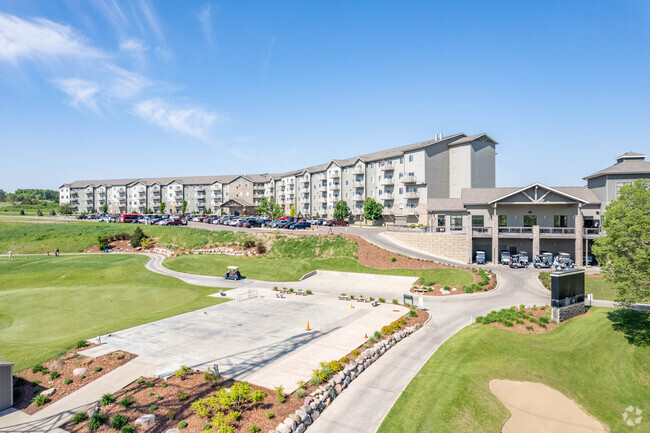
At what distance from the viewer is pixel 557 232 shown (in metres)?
42.5

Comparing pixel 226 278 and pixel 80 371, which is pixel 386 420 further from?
pixel 226 278

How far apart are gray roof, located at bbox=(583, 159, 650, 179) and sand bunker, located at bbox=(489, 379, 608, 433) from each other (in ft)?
134

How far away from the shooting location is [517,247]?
4544cm

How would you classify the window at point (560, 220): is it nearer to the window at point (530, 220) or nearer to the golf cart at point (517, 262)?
the window at point (530, 220)

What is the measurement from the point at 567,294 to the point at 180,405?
24228 millimetres

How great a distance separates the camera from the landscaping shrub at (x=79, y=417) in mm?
12375

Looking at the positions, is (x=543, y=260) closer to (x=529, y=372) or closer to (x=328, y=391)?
(x=529, y=372)

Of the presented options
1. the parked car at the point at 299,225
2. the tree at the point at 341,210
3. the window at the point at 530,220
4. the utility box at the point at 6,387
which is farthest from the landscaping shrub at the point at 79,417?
the tree at the point at 341,210

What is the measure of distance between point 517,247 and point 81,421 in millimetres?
46827

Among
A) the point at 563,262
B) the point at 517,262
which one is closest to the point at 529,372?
the point at 517,262

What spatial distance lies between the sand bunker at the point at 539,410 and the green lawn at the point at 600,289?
745 inches

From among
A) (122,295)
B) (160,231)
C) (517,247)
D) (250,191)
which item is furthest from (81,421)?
(250,191)

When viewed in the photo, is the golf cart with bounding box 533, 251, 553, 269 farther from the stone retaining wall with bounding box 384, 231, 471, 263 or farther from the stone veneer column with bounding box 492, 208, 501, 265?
the stone retaining wall with bounding box 384, 231, 471, 263

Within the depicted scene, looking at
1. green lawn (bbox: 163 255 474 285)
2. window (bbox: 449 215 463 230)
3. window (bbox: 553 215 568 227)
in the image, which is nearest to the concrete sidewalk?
green lawn (bbox: 163 255 474 285)
